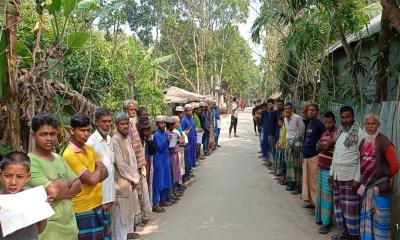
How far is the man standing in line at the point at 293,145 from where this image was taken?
8.38 meters

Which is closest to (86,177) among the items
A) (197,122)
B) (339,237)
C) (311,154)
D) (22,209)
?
(22,209)

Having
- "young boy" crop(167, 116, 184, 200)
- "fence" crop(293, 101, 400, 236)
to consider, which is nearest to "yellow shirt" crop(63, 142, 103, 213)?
"fence" crop(293, 101, 400, 236)

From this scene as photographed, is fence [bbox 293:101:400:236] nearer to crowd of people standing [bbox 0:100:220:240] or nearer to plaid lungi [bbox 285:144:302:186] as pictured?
crowd of people standing [bbox 0:100:220:240]

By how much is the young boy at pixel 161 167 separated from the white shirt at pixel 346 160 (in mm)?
2965

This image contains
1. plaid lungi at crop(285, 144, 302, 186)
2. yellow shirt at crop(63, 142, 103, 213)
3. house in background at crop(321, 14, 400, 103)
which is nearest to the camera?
yellow shirt at crop(63, 142, 103, 213)

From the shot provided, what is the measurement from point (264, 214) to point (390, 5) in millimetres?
3690

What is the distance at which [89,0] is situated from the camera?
17.4 feet

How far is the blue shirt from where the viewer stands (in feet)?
22.5

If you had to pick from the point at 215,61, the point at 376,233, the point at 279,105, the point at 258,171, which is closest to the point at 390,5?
the point at 376,233

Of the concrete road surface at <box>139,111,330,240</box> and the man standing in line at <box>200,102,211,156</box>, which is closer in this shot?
the concrete road surface at <box>139,111,330,240</box>

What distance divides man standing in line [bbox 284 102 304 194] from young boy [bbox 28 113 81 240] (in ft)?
19.8

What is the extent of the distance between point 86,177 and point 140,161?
7.09 feet

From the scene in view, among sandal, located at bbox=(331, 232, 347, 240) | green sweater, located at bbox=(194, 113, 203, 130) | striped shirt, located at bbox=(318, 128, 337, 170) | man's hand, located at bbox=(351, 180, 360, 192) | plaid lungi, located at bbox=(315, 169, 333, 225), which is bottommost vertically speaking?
sandal, located at bbox=(331, 232, 347, 240)

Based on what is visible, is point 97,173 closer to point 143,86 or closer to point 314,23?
point 314,23
